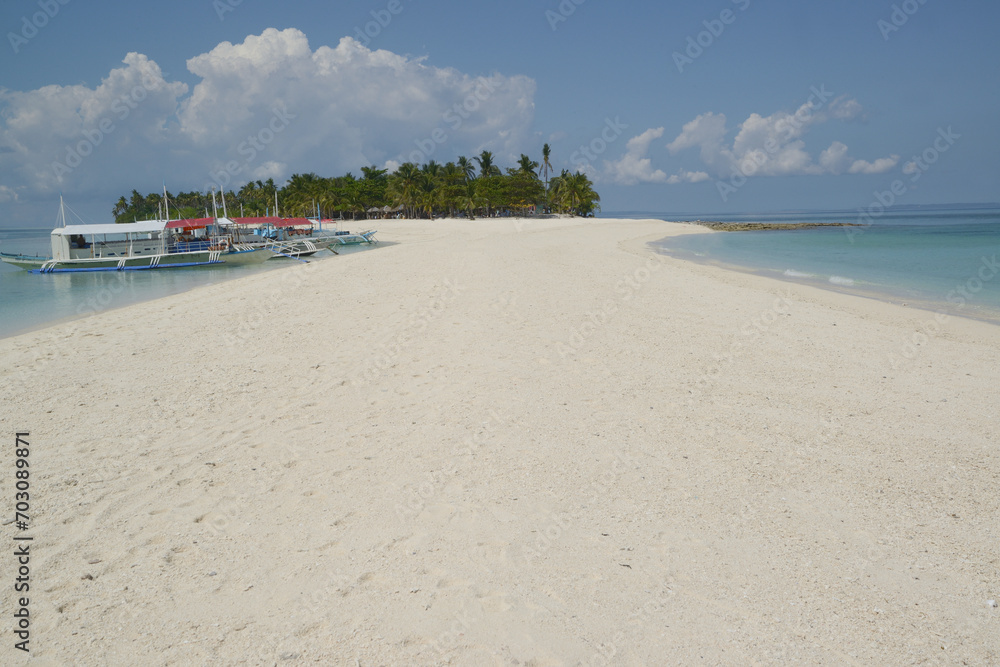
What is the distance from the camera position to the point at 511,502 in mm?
4176

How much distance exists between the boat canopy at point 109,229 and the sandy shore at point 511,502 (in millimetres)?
32029

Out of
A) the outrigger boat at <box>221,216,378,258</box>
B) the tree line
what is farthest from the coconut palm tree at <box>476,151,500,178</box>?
the outrigger boat at <box>221,216,378,258</box>

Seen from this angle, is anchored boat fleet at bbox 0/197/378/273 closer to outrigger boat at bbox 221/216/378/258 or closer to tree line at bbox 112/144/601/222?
outrigger boat at bbox 221/216/378/258

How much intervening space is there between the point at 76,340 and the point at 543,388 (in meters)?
9.41

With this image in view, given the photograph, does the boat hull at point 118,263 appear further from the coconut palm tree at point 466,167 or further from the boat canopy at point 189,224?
the coconut palm tree at point 466,167

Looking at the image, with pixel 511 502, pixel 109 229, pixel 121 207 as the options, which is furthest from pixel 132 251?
pixel 121 207

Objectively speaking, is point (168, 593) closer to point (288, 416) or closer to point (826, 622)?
point (288, 416)

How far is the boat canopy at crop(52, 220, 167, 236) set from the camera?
34500mm

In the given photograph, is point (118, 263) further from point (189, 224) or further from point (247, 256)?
point (247, 256)

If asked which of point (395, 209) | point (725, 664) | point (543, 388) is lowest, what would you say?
point (725, 664)

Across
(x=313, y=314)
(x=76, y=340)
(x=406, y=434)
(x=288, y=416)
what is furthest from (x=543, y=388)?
(x=76, y=340)

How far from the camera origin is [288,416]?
5.95m

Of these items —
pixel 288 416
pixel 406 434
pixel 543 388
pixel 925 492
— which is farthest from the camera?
pixel 543 388

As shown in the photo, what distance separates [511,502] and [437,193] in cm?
8537
